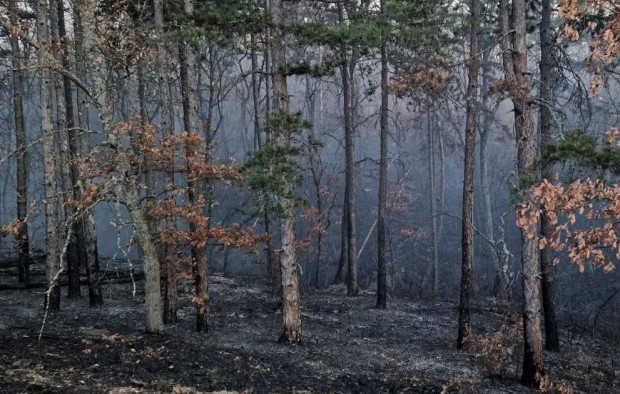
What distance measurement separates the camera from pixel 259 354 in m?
11.0

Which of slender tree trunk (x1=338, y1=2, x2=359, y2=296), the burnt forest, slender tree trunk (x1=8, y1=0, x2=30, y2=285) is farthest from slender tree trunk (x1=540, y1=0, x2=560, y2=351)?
slender tree trunk (x1=8, y1=0, x2=30, y2=285)

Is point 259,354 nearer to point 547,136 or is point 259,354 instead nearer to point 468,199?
point 468,199

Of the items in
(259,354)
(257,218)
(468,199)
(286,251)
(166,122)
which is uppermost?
(166,122)

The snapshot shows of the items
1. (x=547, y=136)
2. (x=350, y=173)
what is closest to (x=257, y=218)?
(x=547, y=136)

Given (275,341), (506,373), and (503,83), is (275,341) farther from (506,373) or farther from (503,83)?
(503,83)

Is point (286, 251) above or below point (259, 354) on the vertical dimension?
above

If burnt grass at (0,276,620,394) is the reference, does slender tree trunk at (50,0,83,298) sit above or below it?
above

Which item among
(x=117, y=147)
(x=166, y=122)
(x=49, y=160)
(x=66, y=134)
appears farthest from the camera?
(x=66, y=134)

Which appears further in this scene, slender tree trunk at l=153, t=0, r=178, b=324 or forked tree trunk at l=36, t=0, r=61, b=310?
forked tree trunk at l=36, t=0, r=61, b=310

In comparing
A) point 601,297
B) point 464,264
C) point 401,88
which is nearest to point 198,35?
point 401,88

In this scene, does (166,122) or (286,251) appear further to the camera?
(166,122)

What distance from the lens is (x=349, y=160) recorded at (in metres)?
20.7

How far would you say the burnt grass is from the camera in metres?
8.40

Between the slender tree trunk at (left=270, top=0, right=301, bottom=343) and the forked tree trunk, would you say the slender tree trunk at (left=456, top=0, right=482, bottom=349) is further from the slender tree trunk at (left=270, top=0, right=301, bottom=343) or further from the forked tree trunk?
the forked tree trunk
